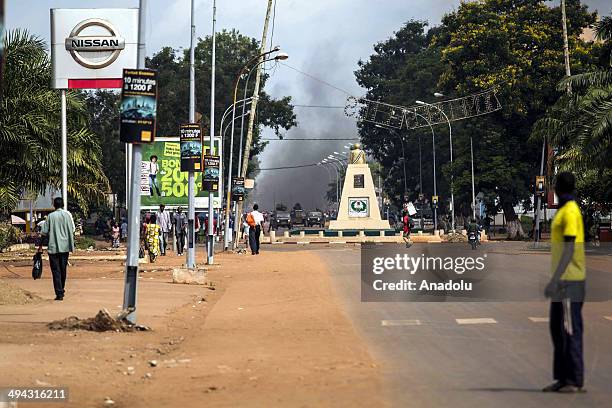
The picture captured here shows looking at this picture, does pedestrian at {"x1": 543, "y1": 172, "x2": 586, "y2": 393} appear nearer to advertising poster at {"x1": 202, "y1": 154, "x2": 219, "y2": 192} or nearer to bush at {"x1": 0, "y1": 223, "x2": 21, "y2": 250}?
advertising poster at {"x1": 202, "y1": 154, "x2": 219, "y2": 192}

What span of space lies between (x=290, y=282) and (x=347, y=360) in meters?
15.3

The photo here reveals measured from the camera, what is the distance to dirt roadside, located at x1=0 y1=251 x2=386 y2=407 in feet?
34.3

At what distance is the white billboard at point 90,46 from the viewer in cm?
3177

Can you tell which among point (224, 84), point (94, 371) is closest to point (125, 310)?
point (94, 371)

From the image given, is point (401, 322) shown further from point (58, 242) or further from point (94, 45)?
point (94, 45)

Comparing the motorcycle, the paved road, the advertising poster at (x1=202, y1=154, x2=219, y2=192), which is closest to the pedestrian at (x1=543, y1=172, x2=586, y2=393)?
the paved road

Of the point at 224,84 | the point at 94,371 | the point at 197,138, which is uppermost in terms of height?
the point at 224,84

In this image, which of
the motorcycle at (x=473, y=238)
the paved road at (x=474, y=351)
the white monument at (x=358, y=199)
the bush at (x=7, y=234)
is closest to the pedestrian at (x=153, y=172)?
the bush at (x=7, y=234)

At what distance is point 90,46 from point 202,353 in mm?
20058

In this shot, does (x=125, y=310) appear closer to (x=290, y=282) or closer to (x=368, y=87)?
(x=290, y=282)

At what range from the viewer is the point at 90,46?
32.3 m

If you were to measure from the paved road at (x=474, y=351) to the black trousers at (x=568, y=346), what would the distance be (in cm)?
22

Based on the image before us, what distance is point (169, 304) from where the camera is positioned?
70.8ft

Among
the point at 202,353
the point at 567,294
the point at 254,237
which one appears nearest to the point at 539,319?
the point at 202,353
